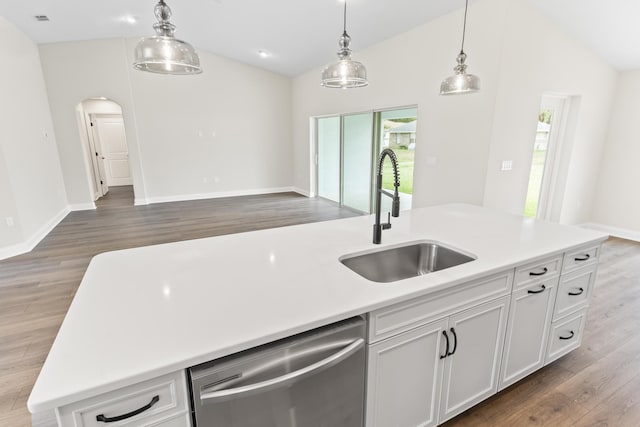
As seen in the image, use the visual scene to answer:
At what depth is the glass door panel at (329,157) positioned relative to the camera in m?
6.80

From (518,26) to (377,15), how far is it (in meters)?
1.62

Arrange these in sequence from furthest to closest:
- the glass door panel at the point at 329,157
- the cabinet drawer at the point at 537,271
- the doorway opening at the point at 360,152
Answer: the glass door panel at the point at 329,157, the doorway opening at the point at 360,152, the cabinet drawer at the point at 537,271

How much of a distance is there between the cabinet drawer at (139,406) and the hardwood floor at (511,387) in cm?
146

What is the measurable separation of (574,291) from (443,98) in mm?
2832

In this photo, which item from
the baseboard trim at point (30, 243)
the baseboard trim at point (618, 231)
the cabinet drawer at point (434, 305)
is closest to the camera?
the cabinet drawer at point (434, 305)

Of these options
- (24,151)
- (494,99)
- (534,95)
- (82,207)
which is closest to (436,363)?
(494,99)

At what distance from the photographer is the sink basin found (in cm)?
173

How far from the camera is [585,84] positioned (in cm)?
425

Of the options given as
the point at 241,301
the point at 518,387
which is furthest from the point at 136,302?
the point at 518,387

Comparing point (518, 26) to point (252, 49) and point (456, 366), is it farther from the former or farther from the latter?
point (252, 49)

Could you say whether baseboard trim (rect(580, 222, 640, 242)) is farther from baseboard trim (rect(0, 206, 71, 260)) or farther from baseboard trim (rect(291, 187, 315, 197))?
baseboard trim (rect(0, 206, 71, 260))

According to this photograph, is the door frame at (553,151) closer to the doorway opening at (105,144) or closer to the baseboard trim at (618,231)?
the baseboard trim at (618,231)

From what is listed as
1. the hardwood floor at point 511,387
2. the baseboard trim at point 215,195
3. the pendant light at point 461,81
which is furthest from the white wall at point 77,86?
the pendant light at point 461,81

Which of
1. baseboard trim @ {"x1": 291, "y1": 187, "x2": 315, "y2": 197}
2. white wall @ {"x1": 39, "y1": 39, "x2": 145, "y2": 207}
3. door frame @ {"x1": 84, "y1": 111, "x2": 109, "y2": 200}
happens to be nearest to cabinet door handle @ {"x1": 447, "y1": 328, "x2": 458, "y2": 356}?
baseboard trim @ {"x1": 291, "y1": 187, "x2": 315, "y2": 197}
